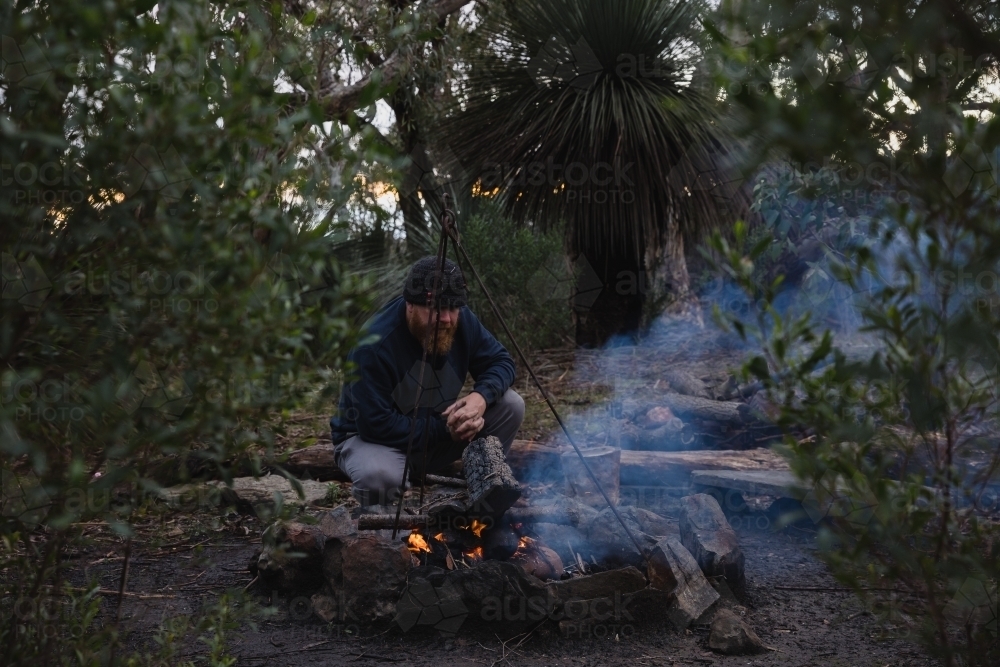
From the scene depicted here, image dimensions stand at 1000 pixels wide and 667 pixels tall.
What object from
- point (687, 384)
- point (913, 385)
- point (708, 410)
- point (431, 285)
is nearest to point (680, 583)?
point (431, 285)

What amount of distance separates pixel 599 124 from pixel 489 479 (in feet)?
16.0

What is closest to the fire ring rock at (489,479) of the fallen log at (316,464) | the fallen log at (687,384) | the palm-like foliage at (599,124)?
the fallen log at (316,464)

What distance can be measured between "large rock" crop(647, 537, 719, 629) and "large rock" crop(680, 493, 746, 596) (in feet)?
0.35

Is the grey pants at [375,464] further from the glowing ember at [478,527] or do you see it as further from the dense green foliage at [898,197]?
the dense green foliage at [898,197]

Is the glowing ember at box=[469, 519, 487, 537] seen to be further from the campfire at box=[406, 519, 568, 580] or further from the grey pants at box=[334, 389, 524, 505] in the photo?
A: the grey pants at box=[334, 389, 524, 505]

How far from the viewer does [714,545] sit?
364 cm

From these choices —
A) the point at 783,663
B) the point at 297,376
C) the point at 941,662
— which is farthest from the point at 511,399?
the point at 297,376

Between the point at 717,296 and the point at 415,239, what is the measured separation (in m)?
4.49

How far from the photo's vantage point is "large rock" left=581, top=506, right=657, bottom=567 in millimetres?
3557

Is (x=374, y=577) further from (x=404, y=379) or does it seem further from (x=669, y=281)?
(x=669, y=281)

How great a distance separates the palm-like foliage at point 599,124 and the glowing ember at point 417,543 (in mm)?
4804

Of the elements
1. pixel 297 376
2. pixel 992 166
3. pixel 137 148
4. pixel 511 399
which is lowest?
pixel 511 399

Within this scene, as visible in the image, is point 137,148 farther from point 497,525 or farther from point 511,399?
point 511,399

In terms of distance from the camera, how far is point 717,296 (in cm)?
1135
